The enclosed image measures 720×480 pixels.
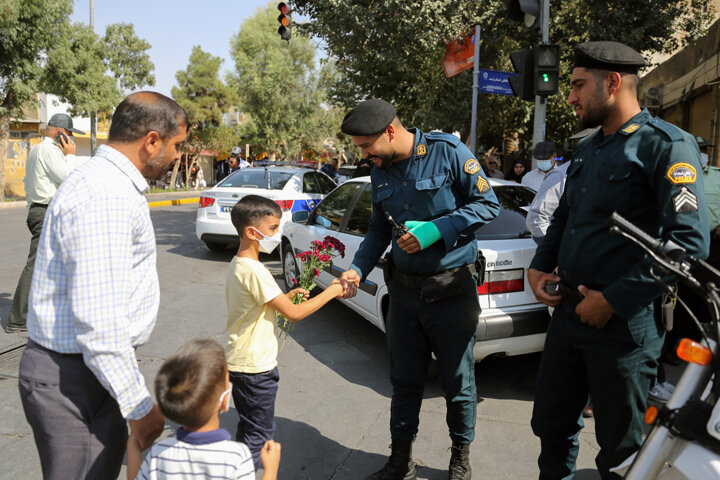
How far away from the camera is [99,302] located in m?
1.54

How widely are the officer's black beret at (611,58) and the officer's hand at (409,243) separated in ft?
3.43

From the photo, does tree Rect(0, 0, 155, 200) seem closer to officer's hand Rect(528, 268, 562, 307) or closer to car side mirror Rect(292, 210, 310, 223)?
car side mirror Rect(292, 210, 310, 223)

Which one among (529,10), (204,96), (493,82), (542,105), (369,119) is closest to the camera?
(369,119)

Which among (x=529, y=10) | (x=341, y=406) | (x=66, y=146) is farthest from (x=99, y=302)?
(x=529, y=10)

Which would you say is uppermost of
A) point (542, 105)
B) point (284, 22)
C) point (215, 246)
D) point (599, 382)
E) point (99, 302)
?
point (284, 22)

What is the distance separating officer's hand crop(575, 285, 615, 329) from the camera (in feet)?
6.47

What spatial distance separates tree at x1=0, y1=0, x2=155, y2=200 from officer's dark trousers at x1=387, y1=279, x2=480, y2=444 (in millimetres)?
17934

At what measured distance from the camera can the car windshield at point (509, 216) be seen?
4.16 meters

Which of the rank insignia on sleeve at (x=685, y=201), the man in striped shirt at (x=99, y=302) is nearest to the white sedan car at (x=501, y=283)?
the rank insignia on sleeve at (x=685, y=201)

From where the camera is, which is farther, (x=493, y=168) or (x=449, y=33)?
(x=449, y=33)

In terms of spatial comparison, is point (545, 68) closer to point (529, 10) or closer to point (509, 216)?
point (529, 10)

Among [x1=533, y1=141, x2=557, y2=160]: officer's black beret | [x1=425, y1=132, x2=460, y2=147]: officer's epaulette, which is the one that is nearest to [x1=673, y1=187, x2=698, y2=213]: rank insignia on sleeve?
[x1=425, y1=132, x2=460, y2=147]: officer's epaulette

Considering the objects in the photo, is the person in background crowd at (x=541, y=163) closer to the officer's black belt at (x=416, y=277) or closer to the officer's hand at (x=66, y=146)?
the officer's black belt at (x=416, y=277)

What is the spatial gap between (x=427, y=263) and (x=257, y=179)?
704 centimetres
